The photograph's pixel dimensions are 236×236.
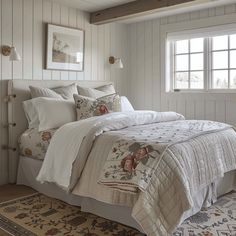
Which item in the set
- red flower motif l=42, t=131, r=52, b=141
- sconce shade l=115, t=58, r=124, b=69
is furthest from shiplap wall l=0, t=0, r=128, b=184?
red flower motif l=42, t=131, r=52, b=141

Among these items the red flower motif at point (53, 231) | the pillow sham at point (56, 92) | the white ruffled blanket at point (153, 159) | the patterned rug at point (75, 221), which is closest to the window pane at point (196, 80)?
the white ruffled blanket at point (153, 159)

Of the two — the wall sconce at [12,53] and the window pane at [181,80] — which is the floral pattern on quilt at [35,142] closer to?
the wall sconce at [12,53]

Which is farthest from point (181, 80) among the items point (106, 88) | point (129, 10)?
point (129, 10)

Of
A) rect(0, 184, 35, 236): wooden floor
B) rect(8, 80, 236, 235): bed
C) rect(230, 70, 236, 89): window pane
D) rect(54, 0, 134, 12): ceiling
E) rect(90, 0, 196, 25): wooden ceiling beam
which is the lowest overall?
rect(0, 184, 35, 236): wooden floor

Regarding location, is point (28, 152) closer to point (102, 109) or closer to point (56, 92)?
point (56, 92)

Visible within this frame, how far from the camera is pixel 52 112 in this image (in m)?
3.22

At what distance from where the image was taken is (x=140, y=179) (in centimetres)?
203

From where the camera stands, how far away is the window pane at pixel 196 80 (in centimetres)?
436

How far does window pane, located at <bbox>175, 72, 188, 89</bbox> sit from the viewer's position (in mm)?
4543

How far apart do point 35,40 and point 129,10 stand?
1205mm

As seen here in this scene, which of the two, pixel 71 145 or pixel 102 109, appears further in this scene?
pixel 102 109

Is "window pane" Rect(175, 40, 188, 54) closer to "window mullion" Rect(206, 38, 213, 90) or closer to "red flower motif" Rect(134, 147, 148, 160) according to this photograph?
"window mullion" Rect(206, 38, 213, 90)

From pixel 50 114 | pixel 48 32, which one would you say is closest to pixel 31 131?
pixel 50 114

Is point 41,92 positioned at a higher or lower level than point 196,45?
lower
